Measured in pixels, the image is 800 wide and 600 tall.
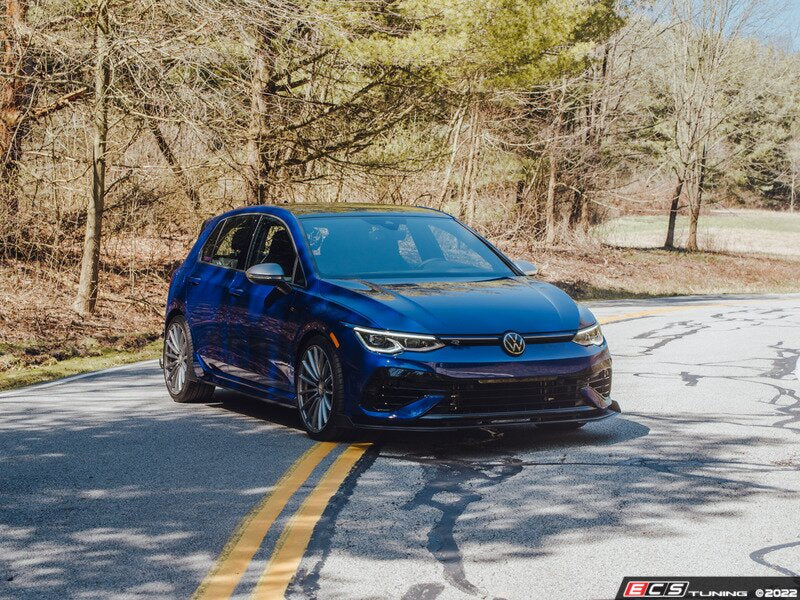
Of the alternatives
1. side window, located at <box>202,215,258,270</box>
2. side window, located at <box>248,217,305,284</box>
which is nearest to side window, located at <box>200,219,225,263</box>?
side window, located at <box>202,215,258,270</box>

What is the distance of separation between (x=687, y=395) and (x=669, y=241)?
39.7 m

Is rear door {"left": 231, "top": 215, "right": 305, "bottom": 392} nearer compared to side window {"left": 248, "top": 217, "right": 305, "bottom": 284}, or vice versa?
rear door {"left": 231, "top": 215, "right": 305, "bottom": 392}

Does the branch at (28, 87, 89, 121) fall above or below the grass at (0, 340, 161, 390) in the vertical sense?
above

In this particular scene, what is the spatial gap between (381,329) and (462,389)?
2.20 feet

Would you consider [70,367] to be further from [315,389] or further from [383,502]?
[383,502]

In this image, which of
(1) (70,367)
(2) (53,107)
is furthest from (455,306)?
(2) (53,107)

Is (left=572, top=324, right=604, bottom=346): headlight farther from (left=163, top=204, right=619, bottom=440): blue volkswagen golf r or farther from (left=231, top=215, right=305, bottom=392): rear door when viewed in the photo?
(left=231, top=215, right=305, bottom=392): rear door

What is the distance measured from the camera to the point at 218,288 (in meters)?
9.69

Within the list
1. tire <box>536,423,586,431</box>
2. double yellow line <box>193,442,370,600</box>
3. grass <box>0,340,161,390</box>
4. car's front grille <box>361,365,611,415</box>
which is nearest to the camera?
double yellow line <box>193,442,370,600</box>

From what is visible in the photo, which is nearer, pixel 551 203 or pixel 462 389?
pixel 462 389

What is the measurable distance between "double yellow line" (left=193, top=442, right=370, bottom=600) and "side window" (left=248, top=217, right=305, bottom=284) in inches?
67.2

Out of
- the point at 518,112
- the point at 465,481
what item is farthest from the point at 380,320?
the point at 518,112

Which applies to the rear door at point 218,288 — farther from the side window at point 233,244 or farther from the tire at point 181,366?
the tire at point 181,366

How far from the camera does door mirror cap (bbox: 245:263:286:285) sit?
8.54 metres
